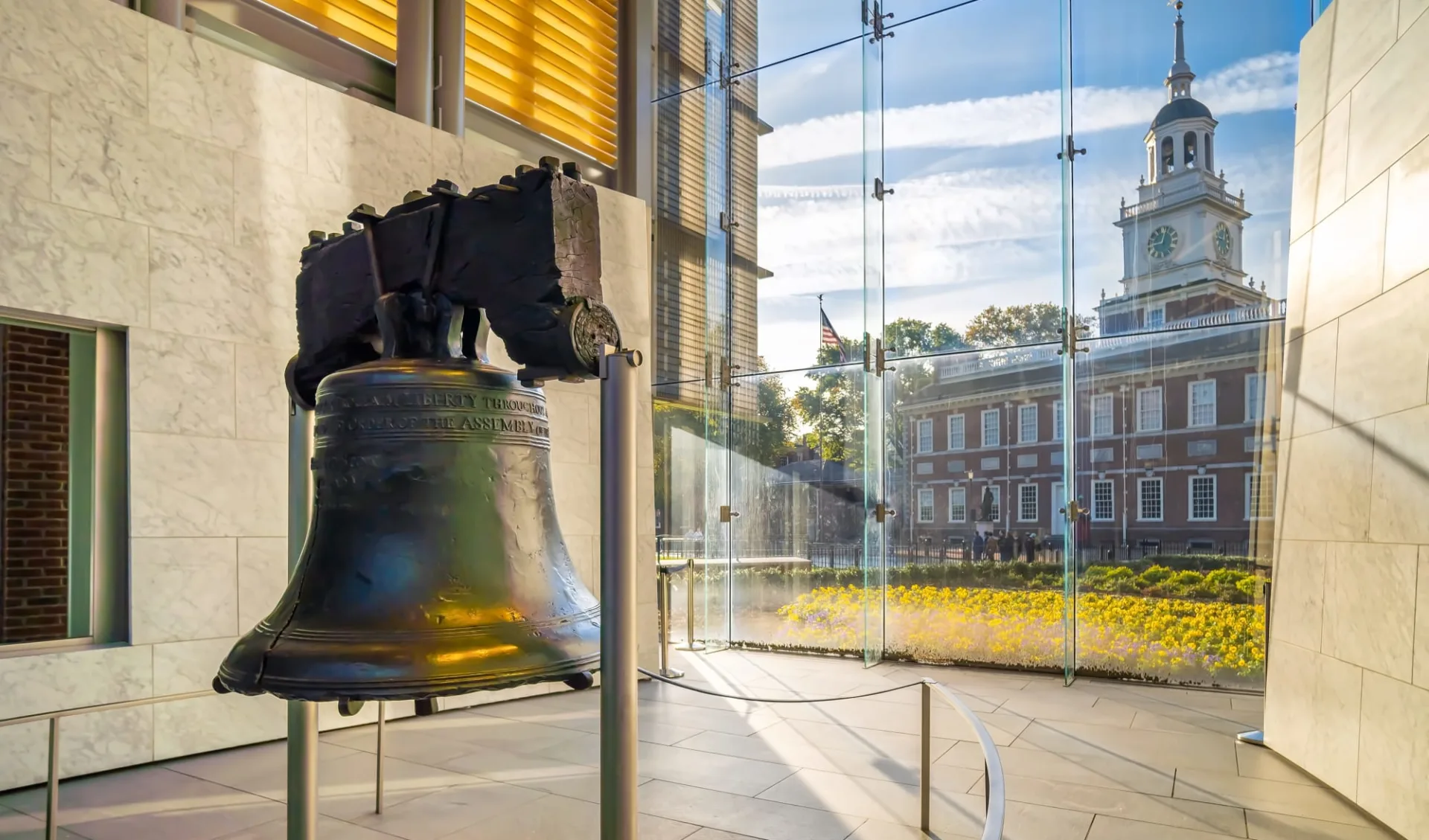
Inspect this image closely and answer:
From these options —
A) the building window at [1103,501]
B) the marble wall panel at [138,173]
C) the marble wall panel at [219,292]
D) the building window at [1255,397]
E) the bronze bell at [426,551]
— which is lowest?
the building window at [1103,501]

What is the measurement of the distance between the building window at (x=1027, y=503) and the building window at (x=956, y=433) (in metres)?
0.68

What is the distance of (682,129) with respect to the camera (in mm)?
10258

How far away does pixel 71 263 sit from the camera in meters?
4.66

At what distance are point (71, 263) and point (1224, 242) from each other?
817 centimetres

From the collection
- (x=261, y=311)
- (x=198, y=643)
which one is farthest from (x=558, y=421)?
→ (x=198, y=643)

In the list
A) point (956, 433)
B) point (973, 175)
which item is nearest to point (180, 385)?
point (956, 433)

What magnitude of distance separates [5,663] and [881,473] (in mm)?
6973

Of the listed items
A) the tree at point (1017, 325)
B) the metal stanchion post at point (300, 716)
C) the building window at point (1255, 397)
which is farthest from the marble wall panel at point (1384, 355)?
the metal stanchion post at point (300, 716)

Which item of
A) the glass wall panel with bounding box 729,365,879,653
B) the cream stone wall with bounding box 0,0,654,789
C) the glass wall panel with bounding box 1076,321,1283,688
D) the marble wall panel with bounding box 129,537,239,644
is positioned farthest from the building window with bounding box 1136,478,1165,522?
the marble wall panel with bounding box 129,537,239,644

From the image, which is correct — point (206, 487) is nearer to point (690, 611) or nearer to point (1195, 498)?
point (690, 611)

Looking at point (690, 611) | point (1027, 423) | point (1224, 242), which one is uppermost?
point (1224, 242)

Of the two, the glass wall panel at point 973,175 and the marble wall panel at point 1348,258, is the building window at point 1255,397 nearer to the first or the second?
the glass wall panel at point 973,175

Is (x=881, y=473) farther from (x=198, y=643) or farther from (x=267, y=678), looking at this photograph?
(x=267, y=678)

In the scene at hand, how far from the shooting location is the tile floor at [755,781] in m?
4.10
